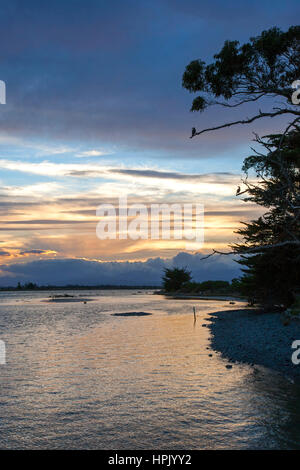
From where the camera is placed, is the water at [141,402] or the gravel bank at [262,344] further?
the gravel bank at [262,344]

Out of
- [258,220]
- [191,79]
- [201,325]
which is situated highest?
[191,79]

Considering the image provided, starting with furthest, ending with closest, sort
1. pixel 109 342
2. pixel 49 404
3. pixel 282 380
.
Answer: pixel 109 342 → pixel 282 380 → pixel 49 404

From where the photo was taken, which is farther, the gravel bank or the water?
the gravel bank

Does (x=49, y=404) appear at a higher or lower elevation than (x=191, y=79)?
lower

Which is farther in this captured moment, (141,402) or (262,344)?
(262,344)

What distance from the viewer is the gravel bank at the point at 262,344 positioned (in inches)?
931

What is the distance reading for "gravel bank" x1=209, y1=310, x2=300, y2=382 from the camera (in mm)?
23656

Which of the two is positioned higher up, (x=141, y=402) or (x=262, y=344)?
(x=141, y=402)

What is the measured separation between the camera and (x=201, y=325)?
1827 inches

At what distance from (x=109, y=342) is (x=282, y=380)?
1758 centimetres

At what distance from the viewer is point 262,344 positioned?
29.3 meters
